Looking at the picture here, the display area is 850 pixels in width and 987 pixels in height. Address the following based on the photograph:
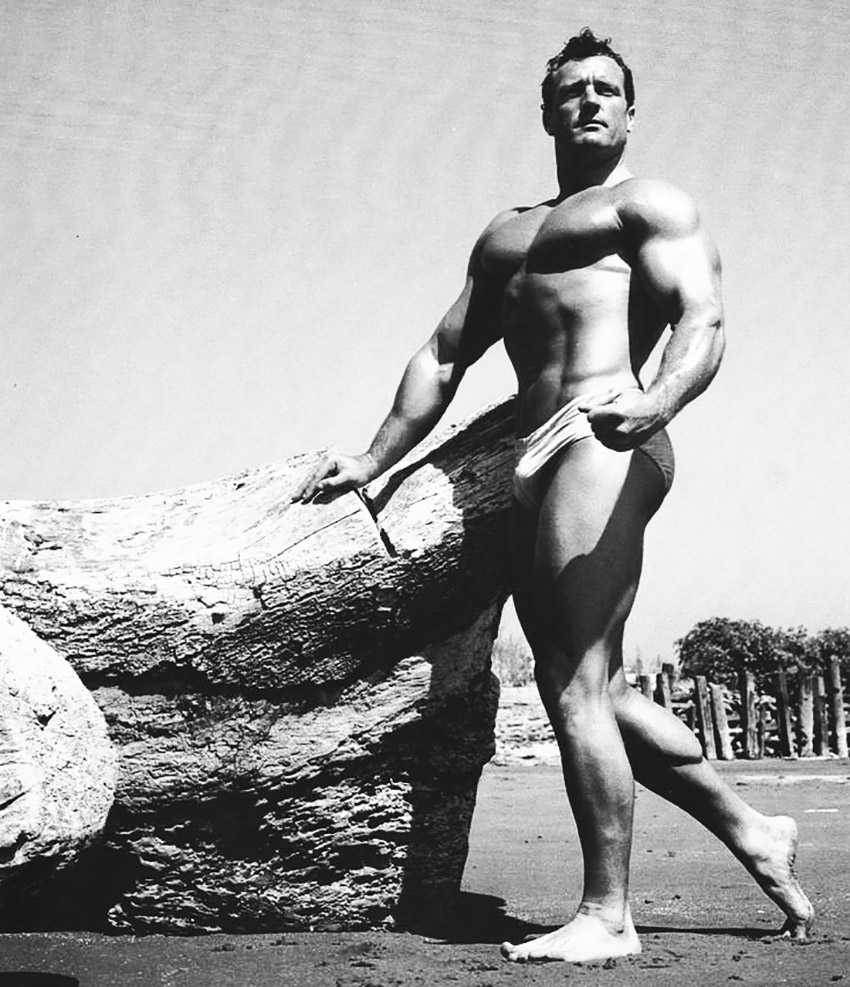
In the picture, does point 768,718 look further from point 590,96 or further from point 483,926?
point 590,96

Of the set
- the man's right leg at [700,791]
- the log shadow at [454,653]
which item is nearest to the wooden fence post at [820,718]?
the log shadow at [454,653]

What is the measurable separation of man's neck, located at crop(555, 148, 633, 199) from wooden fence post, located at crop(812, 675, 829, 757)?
14.8 meters

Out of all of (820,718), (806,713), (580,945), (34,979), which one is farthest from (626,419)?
(820,718)

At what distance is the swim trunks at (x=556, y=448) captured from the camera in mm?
3506

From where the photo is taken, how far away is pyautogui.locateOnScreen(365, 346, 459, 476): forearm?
4023 mm

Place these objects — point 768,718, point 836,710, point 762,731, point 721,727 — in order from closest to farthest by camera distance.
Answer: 1. point 721,727
2. point 836,710
3. point 762,731
4. point 768,718

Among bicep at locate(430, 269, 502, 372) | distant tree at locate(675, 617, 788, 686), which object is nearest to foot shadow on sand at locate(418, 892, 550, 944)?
bicep at locate(430, 269, 502, 372)

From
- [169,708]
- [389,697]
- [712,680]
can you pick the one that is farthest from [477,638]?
[712,680]

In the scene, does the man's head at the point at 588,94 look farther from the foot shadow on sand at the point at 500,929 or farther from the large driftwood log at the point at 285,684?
the foot shadow on sand at the point at 500,929

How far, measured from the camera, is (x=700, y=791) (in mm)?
3693

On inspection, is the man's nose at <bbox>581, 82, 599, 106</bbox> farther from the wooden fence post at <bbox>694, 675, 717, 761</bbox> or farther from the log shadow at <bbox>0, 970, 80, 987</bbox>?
the wooden fence post at <bbox>694, 675, 717, 761</bbox>

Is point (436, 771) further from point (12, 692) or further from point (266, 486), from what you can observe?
point (12, 692)

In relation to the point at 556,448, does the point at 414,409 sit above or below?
above

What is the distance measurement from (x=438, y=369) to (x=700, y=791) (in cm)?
148
